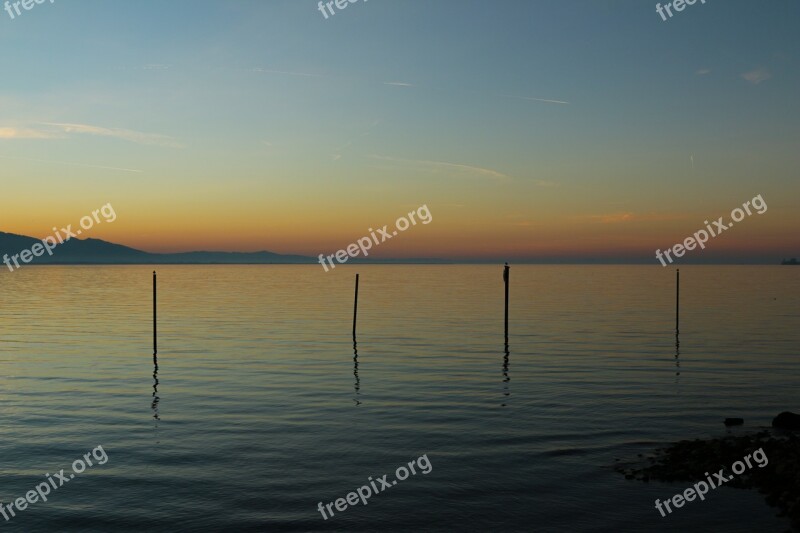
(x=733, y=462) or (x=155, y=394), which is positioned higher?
(x=155, y=394)

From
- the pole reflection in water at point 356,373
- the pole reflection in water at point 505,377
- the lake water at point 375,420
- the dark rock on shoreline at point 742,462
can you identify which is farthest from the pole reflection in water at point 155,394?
the dark rock on shoreline at point 742,462

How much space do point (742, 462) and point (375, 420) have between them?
11564 millimetres

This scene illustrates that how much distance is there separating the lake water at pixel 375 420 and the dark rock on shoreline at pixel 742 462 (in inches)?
23.3

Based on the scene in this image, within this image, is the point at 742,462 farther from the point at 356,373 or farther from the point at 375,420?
the point at 356,373

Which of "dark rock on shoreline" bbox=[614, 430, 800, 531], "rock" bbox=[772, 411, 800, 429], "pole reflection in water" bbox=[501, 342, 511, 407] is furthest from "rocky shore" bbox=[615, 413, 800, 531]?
"pole reflection in water" bbox=[501, 342, 511, 407]

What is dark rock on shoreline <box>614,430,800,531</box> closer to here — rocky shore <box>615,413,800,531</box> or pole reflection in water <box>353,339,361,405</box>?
rocky shore <box>615,413,800,531</box>

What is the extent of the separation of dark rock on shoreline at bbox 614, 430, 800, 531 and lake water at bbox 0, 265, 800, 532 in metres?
0.59

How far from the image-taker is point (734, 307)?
259 feet

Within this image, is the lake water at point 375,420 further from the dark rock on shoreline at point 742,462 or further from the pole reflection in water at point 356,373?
the dark rock on shoreline at point 742,462

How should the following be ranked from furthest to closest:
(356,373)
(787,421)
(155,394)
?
(356,373)
(155,394)
(787,421)

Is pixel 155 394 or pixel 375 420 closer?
pixel 375 420

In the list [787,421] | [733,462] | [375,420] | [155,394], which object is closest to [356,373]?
[155,394]

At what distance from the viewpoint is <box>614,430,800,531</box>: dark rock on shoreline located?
16469mm

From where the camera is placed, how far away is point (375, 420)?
24688mm
